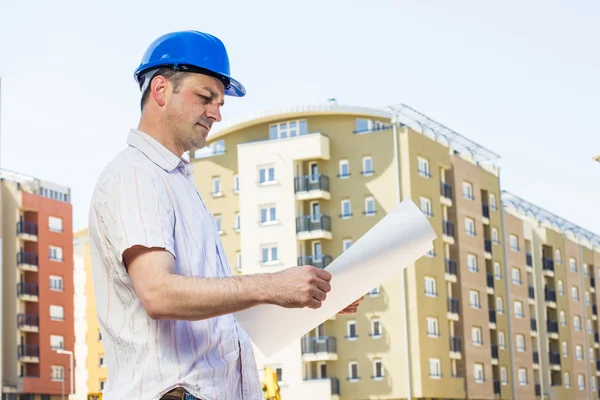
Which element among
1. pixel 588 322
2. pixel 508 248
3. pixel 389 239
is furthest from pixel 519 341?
pixel 389 239

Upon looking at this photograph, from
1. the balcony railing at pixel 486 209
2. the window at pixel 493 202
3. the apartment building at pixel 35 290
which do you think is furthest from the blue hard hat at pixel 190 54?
the window at pixel 493 202

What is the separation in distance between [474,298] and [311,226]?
485 inches

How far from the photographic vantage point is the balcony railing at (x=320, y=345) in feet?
199

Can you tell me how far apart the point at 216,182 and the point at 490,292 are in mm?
18144

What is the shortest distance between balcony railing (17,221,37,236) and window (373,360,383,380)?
23.3 metres

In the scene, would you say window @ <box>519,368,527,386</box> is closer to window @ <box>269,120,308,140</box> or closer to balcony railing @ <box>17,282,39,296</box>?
window @ <box>269,120,308,140</box>

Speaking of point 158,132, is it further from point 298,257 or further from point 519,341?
point 519,341

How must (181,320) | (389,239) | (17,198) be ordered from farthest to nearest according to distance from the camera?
1. (17,198)
2. (389,239)
3. (181,320)

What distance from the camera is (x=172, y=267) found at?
9.02 ft

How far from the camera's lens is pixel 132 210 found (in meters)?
2.80

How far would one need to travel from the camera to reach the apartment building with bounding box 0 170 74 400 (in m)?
70.0

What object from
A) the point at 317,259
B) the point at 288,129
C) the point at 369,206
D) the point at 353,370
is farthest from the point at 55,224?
the point at 353,370

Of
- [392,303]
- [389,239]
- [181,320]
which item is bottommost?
[181,320]

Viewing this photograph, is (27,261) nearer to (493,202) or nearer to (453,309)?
(453,309)
